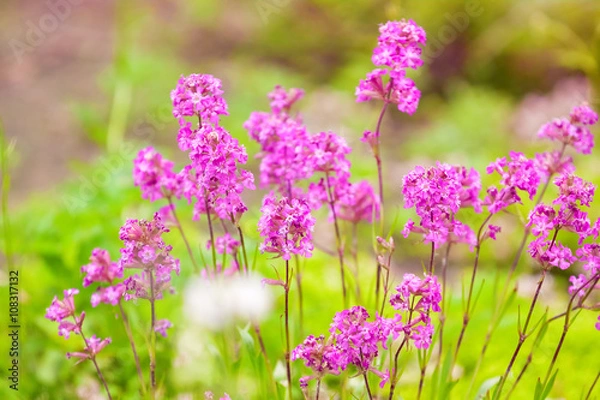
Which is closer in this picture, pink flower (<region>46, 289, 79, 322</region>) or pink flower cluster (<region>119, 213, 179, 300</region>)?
pink flower cluster (<region>119, 213, 179, 300</region>)

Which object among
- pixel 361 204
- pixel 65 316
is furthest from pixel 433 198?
pixel 65 316

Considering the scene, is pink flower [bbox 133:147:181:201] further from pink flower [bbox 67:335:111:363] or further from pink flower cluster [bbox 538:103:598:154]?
pink flower cluster [bbox 538:103:598:154]

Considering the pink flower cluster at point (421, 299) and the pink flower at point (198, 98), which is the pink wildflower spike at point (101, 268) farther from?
the pink flower cluster at point (421, 299)

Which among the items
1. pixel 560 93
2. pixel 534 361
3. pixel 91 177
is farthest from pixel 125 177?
pixel 560 93

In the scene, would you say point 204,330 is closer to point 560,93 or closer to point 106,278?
point 106,278

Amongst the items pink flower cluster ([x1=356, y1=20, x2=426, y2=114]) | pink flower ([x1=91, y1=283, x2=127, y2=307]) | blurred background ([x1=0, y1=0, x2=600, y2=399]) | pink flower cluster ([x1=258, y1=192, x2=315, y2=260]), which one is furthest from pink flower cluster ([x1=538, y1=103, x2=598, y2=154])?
blurred background ([x1=0, y1=0, x2=600, y2=399])

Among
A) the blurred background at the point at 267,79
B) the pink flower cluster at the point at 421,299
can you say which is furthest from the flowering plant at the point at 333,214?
the blurred background at the point at 267,79
